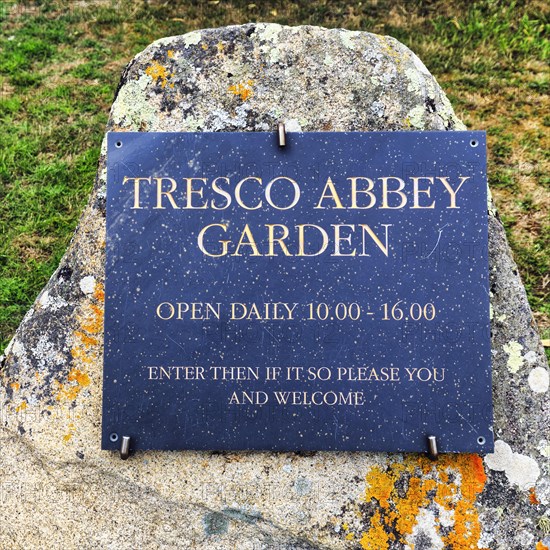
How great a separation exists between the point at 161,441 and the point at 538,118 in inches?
130

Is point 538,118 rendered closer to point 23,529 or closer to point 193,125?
point 193,125

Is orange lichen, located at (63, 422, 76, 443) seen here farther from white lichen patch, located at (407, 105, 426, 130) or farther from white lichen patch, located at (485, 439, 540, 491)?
white lichen patch, located at (407, 105, 426, 130)

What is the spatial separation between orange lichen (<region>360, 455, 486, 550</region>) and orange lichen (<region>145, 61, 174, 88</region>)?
5.41ft

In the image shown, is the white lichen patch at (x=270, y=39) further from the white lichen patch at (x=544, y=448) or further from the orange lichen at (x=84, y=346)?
the white lichen patch at (x=544, y=448)

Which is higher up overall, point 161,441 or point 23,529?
point 161,441

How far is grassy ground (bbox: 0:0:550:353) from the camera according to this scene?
3449 millimetres

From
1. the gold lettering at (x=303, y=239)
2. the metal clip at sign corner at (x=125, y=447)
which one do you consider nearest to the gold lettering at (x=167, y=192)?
the gold lettering at (x=303, y=239)

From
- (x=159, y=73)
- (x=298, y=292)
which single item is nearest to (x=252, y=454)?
(x=298, y=292)

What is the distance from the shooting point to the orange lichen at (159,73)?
Result: 230 centimetres

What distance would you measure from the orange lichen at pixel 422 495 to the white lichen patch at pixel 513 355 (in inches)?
13.6

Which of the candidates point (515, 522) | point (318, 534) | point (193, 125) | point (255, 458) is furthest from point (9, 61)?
point (515, 522)

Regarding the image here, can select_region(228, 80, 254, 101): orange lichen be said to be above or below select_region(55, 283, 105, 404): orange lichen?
above

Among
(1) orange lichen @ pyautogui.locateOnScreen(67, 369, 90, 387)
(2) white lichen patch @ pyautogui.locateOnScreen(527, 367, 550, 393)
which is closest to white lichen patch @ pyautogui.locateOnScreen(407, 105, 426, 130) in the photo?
(2) white lichen patch @ pyautogui.locateOnScreen(527, 367, 550, 393)

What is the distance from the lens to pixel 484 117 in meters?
4.01
